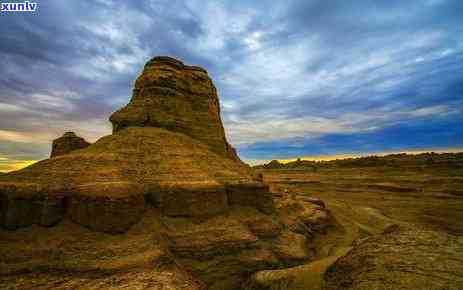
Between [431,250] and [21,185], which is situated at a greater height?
[21,185]

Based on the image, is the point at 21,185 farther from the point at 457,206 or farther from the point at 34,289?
the point at 457,206

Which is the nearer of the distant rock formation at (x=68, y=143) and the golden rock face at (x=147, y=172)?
the golden rock face at (x=147, y=172)

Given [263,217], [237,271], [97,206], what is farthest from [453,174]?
[97,206]

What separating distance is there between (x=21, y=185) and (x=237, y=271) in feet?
33.2

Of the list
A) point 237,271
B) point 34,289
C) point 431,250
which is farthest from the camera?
point 237,271

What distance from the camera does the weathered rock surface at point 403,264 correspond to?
823cm

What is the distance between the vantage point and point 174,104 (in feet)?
64.8

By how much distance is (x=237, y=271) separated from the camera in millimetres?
12625

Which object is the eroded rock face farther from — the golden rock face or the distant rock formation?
the distant rock formation

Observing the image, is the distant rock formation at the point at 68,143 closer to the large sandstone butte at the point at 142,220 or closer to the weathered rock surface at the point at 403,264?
the large sandstone butte at the point at 142,220

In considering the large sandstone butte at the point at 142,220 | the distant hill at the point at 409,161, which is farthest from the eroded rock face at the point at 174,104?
the distant hill at the point at 409,161

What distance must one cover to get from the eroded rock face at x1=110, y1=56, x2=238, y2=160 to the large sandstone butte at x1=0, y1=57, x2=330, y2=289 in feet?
0.62

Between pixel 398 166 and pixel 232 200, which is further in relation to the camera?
pixel 398 166

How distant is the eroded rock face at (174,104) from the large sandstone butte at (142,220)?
189 mm
